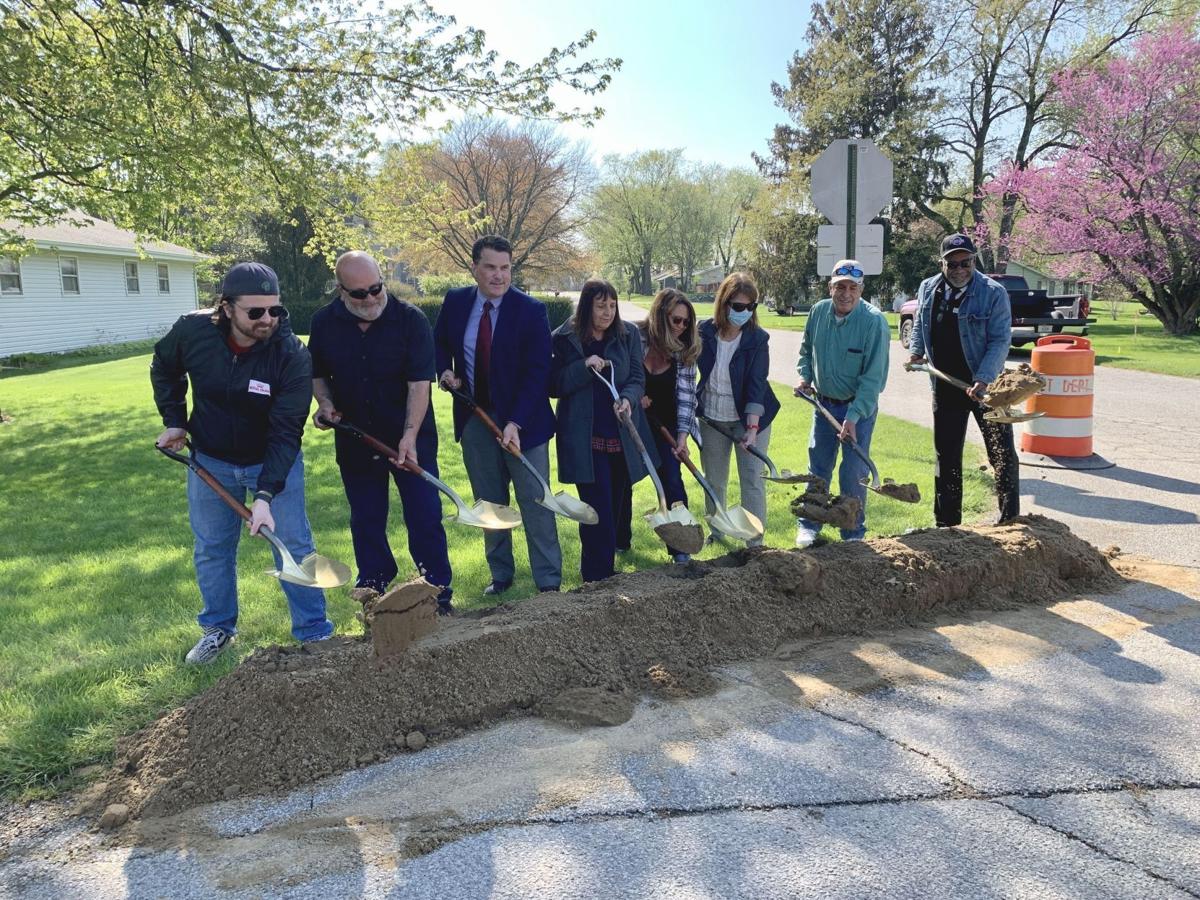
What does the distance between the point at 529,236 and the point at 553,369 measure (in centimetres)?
3326

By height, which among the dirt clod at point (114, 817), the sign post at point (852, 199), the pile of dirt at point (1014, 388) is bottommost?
the dirt clod at point (114, 817)

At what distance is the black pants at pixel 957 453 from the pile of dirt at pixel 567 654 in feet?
1.40

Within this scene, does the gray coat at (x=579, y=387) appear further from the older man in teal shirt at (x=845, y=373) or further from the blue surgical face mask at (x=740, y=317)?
the older man in teal shirt at (x=845, y=373)

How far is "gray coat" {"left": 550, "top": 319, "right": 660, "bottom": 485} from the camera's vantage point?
4.55 m

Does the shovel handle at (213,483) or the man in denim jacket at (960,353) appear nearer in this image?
the shovel handle at (213,483)

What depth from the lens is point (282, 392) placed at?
3.65 meters

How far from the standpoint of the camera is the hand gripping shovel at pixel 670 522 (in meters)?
4.26

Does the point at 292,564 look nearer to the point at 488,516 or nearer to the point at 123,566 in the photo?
the point at 488,516

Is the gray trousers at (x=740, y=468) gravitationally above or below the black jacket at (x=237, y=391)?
below

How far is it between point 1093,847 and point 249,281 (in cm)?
377

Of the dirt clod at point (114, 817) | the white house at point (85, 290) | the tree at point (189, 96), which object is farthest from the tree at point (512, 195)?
the dirt clod at point (114, 817)

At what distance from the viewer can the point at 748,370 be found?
16.6 feet

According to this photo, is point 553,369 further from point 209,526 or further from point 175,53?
point 175,53

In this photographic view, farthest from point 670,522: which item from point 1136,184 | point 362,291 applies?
point 1136,184
